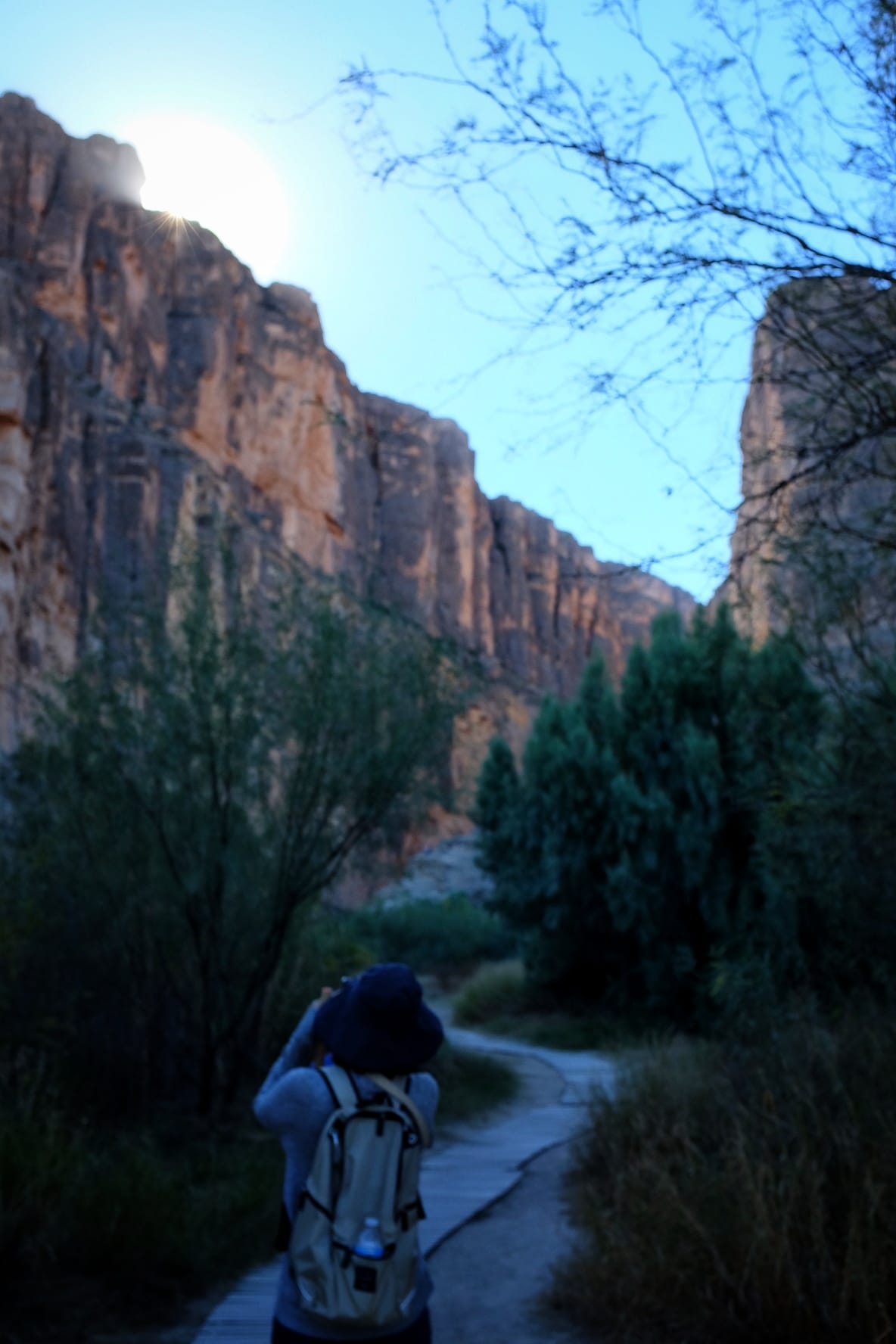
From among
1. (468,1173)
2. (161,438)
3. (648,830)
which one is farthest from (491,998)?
(161,438)

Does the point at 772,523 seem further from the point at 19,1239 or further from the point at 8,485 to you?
the point at 8,485

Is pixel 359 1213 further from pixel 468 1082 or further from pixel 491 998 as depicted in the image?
pixel 491 998

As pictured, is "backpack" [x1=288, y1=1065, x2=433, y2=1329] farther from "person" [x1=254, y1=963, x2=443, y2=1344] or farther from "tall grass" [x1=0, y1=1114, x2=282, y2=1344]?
"tall grass" [x1=0, y1=1114, x2=282, y2=1344]

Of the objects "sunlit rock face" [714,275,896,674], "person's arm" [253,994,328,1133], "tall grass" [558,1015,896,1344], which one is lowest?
"tall grass" [558,1015,896,1344]

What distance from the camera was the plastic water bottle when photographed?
2.96 m

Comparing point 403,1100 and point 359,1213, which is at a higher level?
point 403,1100

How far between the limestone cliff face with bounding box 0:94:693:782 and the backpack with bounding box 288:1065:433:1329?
8.03 meters

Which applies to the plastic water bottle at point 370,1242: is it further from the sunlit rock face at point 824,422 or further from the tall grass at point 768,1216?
the sunlit rock face at point 824,422

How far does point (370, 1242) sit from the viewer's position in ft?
9.75

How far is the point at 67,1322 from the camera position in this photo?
Answer: 211 inches

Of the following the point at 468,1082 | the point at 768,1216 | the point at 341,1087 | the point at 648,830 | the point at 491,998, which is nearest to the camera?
the point at 341,1087

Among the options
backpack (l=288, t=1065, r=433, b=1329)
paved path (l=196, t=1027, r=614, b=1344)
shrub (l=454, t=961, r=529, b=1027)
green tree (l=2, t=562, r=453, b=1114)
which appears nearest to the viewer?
backpack (l=288, t=1065, r=433, b=1329)

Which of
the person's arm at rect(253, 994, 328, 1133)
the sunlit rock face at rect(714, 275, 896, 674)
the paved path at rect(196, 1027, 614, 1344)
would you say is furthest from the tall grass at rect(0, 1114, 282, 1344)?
the sunlit rock face at rect(714, 275, 896, 674)

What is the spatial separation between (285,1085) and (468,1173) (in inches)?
254
